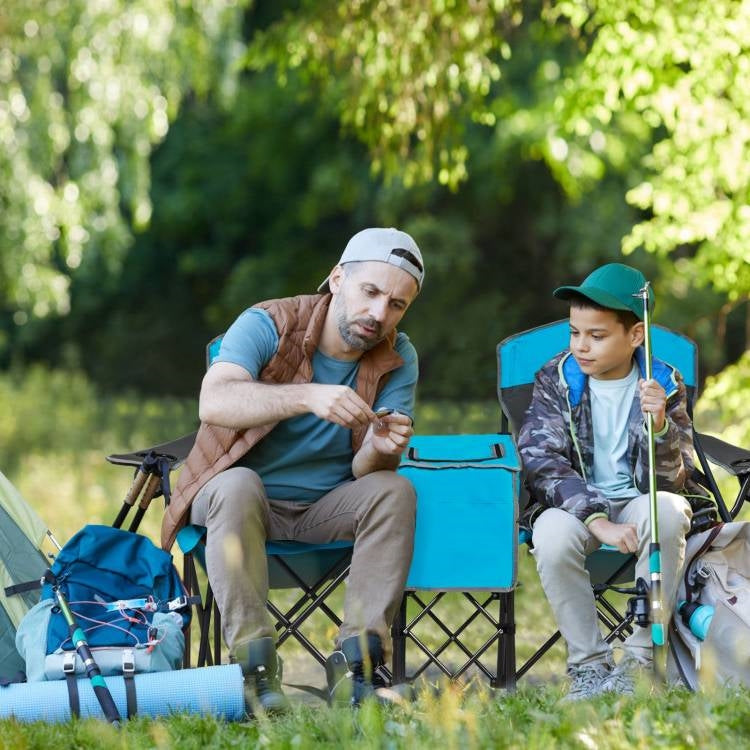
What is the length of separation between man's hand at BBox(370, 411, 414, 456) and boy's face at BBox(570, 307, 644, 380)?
505 mm

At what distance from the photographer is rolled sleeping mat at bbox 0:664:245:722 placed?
2797mm

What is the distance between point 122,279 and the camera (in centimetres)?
1644

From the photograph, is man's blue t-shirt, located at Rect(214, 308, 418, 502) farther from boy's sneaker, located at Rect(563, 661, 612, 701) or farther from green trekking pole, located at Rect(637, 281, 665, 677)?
boy's sneaker, located at Rect(563, 661, 612, 701)

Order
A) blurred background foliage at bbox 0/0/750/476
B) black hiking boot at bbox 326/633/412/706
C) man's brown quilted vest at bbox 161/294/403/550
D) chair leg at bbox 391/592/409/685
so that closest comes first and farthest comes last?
1. black hiking boot at bbox 326/633/412/706
2. man's brown quilted vest at bbox 161/294/403/550
3. chair leg at bbox 391/592/409/685
4. blurred background foliage at bbox 0/0/750/476

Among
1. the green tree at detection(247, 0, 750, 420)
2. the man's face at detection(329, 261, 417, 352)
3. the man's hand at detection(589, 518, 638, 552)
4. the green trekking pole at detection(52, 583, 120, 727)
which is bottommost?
the green trekking pole at detection(52, 583, 120, 727)

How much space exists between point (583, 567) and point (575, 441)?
1.19 feet

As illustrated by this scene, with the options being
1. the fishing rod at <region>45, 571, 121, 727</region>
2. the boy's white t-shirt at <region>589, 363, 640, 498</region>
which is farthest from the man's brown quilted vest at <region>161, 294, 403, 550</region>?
the boy's white t-shirt at <region>589, 363, 640, 498</region>

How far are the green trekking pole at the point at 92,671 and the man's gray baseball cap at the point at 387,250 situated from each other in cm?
103

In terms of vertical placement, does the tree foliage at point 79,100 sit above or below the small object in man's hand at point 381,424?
above

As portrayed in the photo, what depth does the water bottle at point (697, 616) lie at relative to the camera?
3.10 meters

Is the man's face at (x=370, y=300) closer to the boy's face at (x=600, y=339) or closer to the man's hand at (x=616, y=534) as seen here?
the boy's face at (x=600, y=339)

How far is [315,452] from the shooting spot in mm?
3330

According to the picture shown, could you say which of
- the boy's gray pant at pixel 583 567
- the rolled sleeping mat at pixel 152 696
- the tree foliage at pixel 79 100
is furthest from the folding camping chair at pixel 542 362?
the tree foliage at pixel 79 100

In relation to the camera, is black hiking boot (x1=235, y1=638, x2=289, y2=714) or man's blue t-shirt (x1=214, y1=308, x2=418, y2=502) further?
man's blue t-shirt (x1=214, y1=308, x2=418, y2=502)
